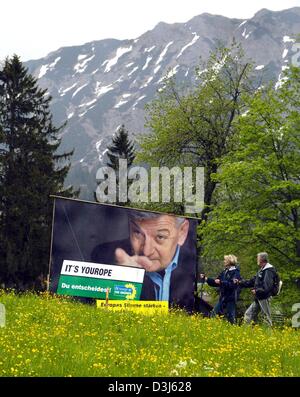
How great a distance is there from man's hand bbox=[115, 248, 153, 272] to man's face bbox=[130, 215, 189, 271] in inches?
5.0

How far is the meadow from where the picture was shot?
830cm

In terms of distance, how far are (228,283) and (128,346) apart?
6.26 meters

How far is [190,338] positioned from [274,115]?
921 inches

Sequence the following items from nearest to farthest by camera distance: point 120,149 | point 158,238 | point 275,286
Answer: point 275,286, point 158,238, point 120,149

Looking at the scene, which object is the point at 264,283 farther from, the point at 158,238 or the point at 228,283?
the point at 158,238

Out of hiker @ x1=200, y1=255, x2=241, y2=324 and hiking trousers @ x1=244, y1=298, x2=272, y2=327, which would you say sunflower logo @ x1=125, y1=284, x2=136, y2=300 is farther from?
hiking trousers @ x1=244, y1=298, x2=272, y2=327

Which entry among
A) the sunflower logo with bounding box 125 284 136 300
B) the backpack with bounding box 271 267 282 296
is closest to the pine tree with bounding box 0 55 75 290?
the sunflower logo with bounding box 125 284 136 300

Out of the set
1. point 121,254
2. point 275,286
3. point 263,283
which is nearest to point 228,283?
point 263,283

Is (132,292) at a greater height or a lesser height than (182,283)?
lesser

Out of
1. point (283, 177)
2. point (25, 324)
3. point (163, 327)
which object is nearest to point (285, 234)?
point (283, 177)

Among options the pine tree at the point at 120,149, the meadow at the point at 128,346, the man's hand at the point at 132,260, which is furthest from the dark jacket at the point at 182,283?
the pine tree at the point at 120,149

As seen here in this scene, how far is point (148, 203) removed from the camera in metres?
42.9

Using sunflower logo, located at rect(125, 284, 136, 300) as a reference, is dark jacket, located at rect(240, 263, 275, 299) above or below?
above

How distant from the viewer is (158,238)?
19.6 metres
